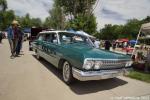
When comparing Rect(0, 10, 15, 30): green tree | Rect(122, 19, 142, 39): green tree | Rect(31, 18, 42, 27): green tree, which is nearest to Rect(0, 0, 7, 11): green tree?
Rect(0, 10, 15, 30): green tree

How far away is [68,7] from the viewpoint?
129 feet

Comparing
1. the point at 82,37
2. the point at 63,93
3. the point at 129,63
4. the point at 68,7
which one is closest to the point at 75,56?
the point at 63,93

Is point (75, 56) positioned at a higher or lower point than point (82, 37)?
lower

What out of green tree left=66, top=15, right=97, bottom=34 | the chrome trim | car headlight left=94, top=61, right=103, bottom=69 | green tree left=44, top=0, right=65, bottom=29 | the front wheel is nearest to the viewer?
car headlight left=94, top=61, right=103, bottom=69

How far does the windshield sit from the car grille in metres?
2.13

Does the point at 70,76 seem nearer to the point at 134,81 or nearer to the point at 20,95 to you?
the point at 20,95

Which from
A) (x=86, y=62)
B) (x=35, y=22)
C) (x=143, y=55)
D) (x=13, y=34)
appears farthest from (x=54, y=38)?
(x=35, y=22)

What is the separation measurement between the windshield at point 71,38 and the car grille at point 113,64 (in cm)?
213

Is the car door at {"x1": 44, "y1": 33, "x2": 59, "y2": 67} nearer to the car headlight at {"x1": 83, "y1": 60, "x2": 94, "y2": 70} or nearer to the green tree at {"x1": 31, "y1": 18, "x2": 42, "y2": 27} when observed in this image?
the car headlight at {"x1": 83, "y1": 60, "x2": 94, "y2": 70}

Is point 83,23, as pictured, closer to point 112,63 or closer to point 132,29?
point 112,63

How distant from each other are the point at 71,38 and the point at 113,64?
2392 mm

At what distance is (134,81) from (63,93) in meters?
3.13

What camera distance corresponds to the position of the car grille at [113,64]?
17.0ft

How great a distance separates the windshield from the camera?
22.8 ft
